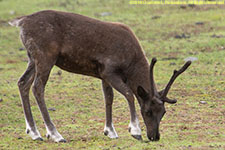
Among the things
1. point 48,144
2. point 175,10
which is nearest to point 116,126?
point 48,144

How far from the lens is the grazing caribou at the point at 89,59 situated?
8625 millimetres

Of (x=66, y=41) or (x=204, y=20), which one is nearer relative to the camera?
(x=66, y=41)

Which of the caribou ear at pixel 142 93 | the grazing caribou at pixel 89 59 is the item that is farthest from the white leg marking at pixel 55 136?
the caribou ear at pixel 142 93

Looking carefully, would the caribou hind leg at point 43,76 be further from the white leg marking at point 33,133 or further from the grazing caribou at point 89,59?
the white leg marking at point 33,133

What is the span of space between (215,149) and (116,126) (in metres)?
3.02

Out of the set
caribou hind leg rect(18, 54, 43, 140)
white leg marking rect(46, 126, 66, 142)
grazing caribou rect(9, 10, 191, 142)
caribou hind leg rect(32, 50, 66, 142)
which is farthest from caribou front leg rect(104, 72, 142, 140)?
caribou hind leg rect(18, 54, 43, 140)

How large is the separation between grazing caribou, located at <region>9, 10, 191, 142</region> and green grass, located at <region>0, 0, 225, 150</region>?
511 millimetres

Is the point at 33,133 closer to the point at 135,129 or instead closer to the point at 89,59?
the point at 89,59

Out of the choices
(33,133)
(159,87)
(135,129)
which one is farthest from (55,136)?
(159,87)

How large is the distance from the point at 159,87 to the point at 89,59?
18.0 feet

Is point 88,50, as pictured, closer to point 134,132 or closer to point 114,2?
point 134,132

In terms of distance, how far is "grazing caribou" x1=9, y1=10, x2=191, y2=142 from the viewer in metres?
8.62

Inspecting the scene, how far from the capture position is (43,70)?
28.3 feet

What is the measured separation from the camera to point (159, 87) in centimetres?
1402
